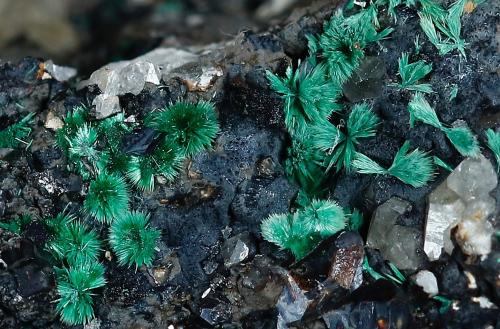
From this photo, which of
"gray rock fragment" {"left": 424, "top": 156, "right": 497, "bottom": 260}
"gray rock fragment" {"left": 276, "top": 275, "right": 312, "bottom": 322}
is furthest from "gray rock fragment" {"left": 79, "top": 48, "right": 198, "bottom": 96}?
"gray rock fragment" {"left": 424, "top": 156, "right": 497, "bottom": 260}

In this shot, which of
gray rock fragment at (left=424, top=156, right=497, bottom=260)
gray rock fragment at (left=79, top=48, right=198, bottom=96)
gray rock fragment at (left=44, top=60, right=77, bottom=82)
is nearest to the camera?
gray rock fragment at (left=424, top=156, right=497, bottom=260)

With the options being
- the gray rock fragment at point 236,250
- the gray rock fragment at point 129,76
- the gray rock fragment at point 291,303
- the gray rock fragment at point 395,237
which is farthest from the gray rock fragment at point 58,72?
the gray rock fragment at point 395,237

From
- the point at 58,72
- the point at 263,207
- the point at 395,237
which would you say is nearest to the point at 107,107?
the point at 58,72

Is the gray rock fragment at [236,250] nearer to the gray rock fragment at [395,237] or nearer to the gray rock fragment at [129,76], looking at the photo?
the gray rock fragment at [395,237]

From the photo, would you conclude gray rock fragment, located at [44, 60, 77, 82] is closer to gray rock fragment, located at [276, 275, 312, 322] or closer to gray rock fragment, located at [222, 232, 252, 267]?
gray rock fragment, located at [222, 232, 252, 267]

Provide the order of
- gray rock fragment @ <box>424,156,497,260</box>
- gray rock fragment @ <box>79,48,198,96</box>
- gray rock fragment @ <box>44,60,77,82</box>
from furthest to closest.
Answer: gray rock fragment @ <box>44,60,77,82</box> < gray rock fragment @ <box>79,48,198,96</box> < gray rock fragment @ <box>424,156,497,260</box>

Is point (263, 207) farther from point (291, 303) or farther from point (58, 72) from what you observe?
point (58, 72)

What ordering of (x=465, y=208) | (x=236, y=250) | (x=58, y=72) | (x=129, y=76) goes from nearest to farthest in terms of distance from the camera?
(x=465, y=208) → (x=236, y=250) → (x=129, y=76) → (x=58, y=72)

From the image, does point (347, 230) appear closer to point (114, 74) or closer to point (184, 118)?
point (184, 118)
